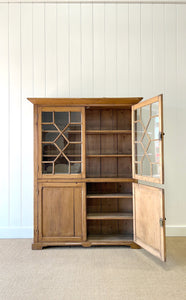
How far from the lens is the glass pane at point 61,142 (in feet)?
10.7

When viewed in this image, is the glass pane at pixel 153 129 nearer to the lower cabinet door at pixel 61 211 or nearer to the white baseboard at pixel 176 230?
the lower cabinet door at pixel 61 211

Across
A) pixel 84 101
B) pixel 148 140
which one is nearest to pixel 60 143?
pixel 84 101

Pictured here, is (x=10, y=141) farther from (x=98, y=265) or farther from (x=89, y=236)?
(x=98, y=265)

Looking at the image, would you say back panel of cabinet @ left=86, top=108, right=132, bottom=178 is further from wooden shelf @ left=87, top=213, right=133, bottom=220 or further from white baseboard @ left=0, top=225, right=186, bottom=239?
white baseboard @ left=0, top=225, right=186, bottom=239

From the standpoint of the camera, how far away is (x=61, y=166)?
3281mm

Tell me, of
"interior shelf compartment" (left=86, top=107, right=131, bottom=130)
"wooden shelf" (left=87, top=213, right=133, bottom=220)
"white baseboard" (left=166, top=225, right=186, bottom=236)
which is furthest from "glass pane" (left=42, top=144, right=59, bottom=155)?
"white baseboard" (left=166, top=225, right=186, bottom=236)

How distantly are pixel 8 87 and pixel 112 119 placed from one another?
1644 mm

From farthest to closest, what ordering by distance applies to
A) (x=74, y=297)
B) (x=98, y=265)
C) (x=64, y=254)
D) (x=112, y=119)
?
(x=112, y=119) → (x=64, y=254) → (x=98, y=265) → (x=74, y=297)

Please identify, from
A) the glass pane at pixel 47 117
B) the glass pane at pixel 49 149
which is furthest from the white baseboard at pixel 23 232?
the glass pane at pixel 47 117

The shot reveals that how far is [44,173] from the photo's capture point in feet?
10.7

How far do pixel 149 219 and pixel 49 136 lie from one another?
1.61 meters

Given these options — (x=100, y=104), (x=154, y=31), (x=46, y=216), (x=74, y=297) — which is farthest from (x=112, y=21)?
(x=74, y=297)

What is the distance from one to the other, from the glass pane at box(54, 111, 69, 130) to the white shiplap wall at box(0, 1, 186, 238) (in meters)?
0.63

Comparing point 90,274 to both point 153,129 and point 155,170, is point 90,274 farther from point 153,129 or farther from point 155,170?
point 153,129
